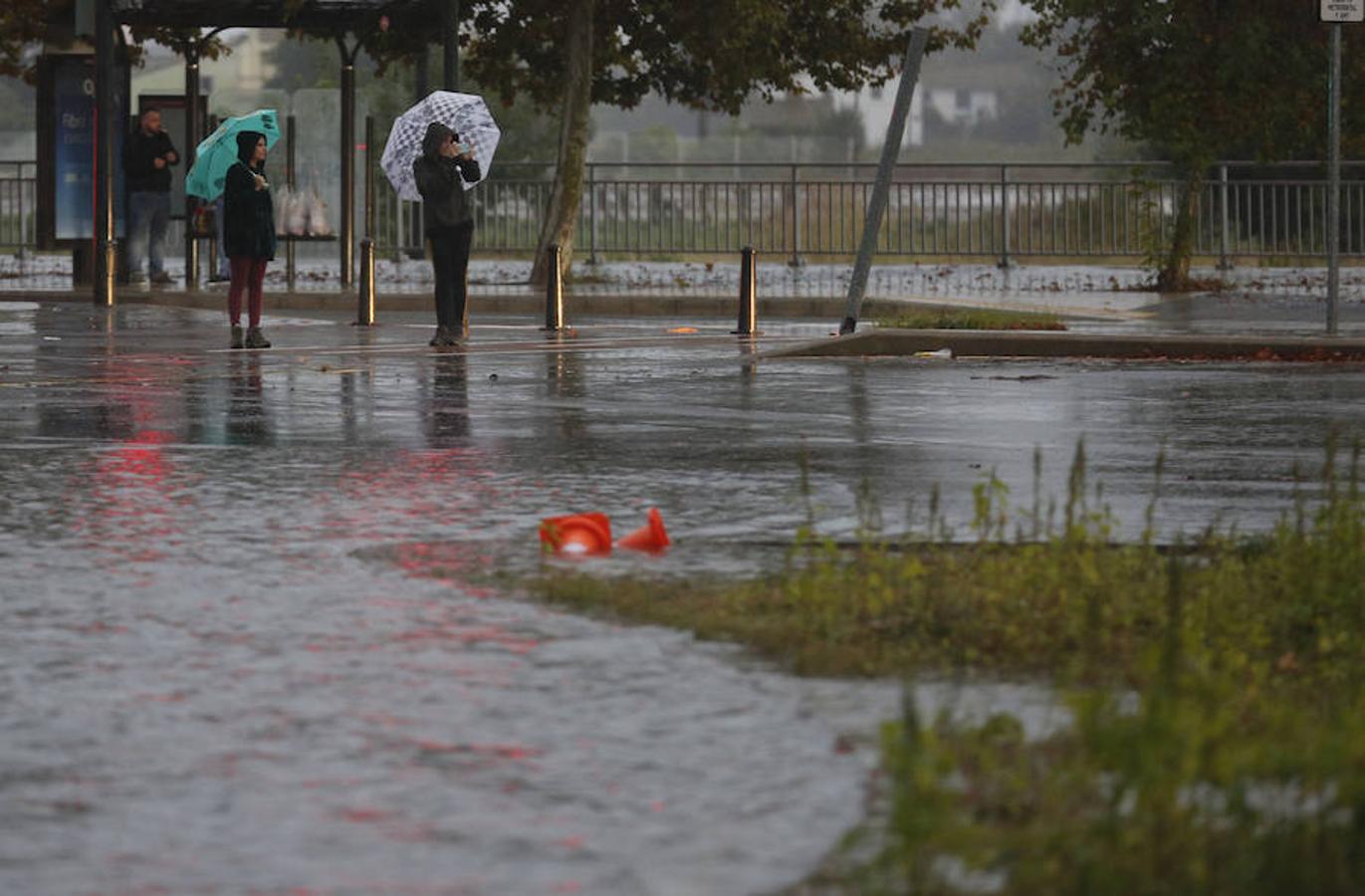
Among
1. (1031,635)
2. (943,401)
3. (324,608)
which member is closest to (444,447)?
(943,401)

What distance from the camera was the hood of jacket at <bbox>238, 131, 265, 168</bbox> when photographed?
2316 cm

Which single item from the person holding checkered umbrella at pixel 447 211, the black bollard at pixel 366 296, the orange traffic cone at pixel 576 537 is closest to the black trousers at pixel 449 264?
the person holding checkered umbrella at pixel 447 211

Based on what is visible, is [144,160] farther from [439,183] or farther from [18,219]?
[18,219]

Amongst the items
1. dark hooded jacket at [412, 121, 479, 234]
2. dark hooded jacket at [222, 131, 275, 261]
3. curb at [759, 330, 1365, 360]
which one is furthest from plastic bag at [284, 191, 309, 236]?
curb at [759, 330, 1365, 360]

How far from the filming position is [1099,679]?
7.68 meters

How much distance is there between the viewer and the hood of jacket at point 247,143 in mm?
23156

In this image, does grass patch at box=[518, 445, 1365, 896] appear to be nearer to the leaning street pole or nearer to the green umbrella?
the leaning street pole

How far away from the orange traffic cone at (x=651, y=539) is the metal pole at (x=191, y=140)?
25320 mm

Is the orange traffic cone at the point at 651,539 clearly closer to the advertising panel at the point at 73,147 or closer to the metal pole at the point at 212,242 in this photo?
the advertising panel at the point at 73,147

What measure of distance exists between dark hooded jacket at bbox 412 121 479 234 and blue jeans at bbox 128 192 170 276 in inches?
483

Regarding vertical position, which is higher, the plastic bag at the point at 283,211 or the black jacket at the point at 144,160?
the black jacket at the point at 144,160

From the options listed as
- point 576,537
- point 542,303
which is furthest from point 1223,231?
point 576,537

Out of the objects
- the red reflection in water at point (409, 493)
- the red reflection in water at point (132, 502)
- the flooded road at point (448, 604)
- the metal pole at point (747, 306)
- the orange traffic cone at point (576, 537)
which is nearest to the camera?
the flooded road at point (448, 604)

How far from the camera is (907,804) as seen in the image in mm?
4902
